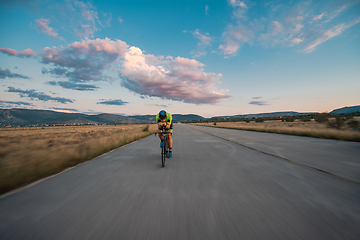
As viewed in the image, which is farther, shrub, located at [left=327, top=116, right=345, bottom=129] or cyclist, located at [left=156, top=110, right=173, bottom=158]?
shrub, located at [left=327, top=116, right=345, bottom=129]

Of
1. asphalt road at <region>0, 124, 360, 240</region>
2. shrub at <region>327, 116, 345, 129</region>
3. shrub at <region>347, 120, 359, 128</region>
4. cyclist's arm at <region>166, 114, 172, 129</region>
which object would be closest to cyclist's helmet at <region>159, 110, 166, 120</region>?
cyclist's arm at <region>166, 114, 172, 129</region>

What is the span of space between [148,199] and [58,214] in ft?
4.52

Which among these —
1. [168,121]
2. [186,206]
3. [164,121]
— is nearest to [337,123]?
[168,121]

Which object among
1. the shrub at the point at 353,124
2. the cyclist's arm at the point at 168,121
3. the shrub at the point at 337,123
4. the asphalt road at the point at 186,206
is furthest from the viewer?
the shrub at the point at 337,123

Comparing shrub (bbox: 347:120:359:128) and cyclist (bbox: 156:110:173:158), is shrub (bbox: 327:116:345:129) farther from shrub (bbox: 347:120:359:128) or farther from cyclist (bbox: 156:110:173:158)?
cyclist (bbox: 156:110:173:158)

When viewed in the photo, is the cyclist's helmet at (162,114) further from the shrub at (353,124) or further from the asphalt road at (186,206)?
the shrub at (353,124)

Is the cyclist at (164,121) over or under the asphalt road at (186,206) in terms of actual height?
over

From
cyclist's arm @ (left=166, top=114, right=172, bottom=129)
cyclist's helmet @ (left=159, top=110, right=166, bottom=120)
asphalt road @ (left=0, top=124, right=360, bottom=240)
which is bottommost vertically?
asphalt road @ (left=0, top=124, right=360, bottom=240)

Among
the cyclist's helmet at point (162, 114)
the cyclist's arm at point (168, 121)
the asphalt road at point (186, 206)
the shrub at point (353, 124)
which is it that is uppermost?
the cyclist's helmet at point (162, 114)

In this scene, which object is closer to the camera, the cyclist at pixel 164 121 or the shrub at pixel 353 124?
the cyclist at pixel 164 121

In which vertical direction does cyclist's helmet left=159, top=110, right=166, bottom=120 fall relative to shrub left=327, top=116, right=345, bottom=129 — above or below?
above

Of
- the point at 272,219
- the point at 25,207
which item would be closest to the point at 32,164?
the point at 25,207

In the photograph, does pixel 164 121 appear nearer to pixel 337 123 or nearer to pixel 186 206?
pixel 186 206

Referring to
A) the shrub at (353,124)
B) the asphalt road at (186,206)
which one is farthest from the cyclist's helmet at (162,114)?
the shrub at (353,124)
